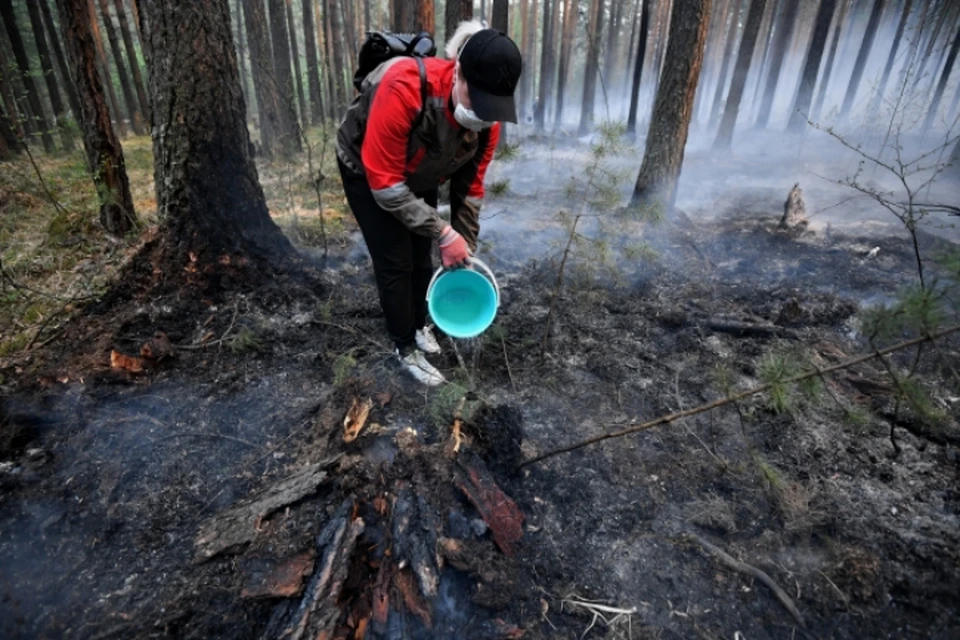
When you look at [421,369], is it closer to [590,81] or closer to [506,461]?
[506,461]

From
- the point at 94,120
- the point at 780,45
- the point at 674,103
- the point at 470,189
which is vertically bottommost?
the point at 470,189

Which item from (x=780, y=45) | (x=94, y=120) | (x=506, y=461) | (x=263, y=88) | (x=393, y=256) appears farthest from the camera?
(x=780, y=45)

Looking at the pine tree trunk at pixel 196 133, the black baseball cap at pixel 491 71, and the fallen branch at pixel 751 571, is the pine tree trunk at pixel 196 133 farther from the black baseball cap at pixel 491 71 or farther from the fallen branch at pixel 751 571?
the fallen branch at pixel 751 571

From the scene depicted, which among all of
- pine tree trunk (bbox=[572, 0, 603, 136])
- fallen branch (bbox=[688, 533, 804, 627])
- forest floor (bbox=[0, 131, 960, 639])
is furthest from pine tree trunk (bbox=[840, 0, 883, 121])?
fallen branch (bbox=[688, 533, 804, 627])

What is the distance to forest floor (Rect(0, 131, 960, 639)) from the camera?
5.85 feet

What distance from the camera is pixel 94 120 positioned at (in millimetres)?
4059

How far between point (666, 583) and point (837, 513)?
96 centimetres

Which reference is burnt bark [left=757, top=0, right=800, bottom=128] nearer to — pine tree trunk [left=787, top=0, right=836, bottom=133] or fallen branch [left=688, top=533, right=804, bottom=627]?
pine tree trunk [left=787, top=0, right=836, bottom=133]

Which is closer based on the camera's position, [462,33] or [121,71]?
[462,33]

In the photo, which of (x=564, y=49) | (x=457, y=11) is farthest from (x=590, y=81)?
(x=457, y=11)

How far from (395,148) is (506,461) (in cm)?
165

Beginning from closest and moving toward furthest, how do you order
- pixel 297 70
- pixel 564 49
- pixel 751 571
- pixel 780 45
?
pixel 751 571 < pixel 297 70 < pixel 780 45 < pixel 564 49

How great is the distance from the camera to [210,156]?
345 centimetres

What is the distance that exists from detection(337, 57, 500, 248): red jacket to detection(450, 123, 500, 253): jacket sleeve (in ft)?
0.26
